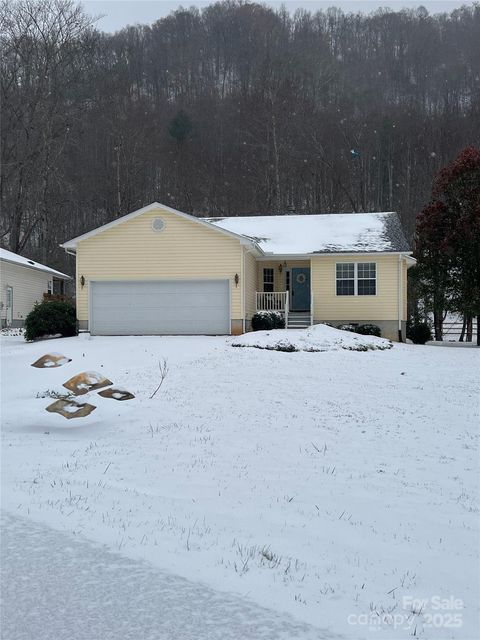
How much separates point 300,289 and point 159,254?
610 centimetres

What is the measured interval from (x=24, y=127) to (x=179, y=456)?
116ft

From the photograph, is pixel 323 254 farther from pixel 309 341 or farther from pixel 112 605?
pixel 112 605

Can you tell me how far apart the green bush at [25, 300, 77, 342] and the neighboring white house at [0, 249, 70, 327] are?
7.29m

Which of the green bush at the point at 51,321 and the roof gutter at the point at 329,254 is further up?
the roof gutter at the point at 329,254

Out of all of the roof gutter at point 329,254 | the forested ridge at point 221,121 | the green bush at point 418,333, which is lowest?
the green bush at point 418,333

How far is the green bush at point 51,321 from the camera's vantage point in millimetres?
22281

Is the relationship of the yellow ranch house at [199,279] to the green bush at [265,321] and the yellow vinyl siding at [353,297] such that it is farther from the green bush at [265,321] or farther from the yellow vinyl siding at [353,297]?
the green bush at [265,321]

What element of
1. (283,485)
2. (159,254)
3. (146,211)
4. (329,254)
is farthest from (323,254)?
(283,485)

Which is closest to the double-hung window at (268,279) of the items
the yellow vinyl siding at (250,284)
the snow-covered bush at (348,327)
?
the yellow vinyl siding at (250,284)

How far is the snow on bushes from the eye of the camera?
18.3 meters

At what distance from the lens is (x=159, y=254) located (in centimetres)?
2253

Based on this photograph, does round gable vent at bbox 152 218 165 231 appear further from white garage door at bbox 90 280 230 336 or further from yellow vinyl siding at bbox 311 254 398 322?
yellow vinyl siding at bbox 311 254 398 322

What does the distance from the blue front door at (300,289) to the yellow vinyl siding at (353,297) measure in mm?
1350

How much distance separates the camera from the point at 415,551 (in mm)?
5090
